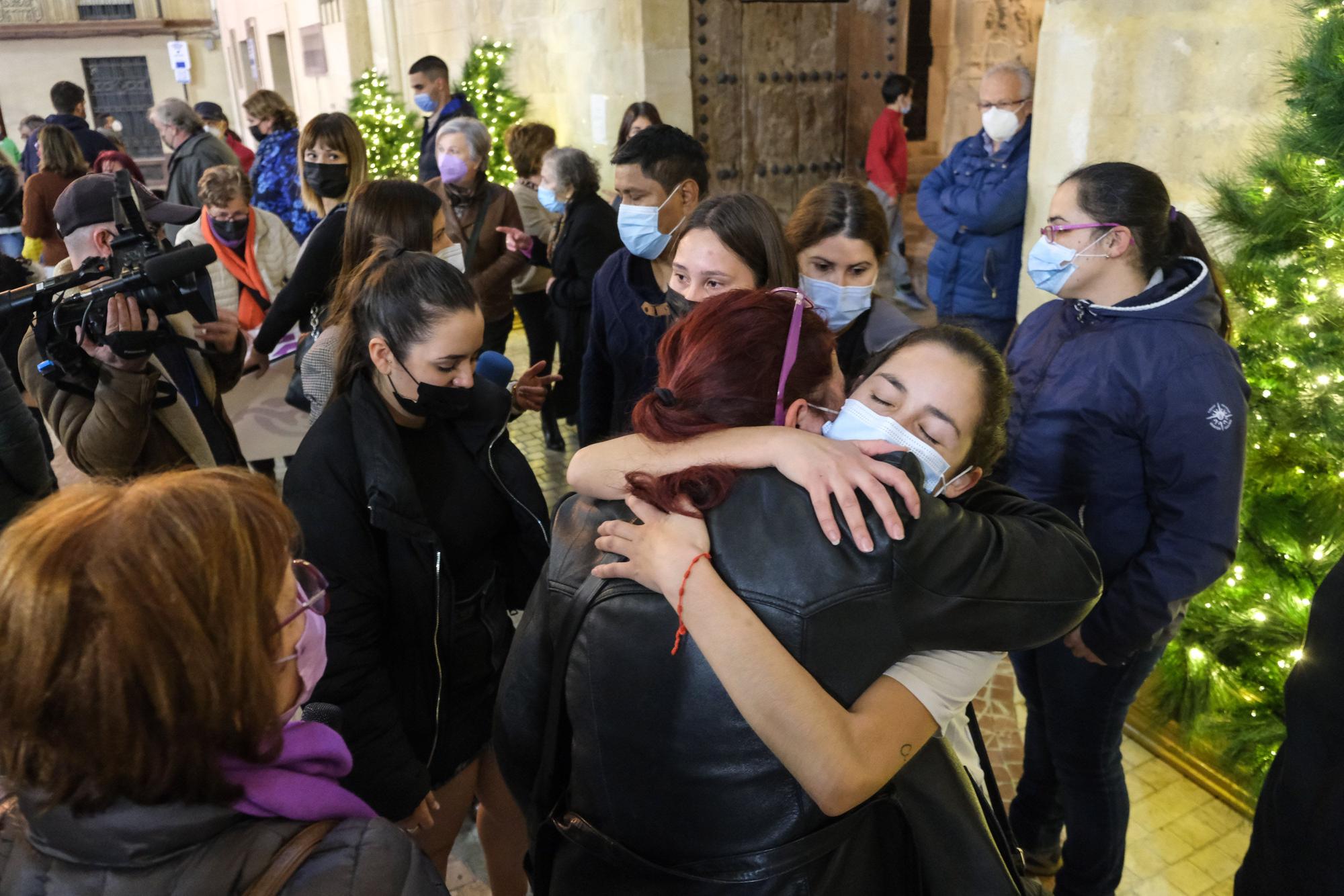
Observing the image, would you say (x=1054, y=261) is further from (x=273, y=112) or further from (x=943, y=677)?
(x=273, y=112)

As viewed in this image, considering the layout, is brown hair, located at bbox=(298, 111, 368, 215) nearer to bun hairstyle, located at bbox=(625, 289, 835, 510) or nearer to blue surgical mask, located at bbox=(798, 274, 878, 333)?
blue surgical mask, located at bbox=(798, 274, 878, 333)

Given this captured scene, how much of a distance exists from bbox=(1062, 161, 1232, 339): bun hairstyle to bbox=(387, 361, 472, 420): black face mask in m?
1.45

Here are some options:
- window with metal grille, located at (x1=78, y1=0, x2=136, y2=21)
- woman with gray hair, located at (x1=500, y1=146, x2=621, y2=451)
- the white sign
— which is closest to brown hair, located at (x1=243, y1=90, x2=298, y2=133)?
the white sign

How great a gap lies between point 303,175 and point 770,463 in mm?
3744

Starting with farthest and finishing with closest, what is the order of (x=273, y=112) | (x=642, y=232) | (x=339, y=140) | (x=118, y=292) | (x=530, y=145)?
(x=273, y=112) < (x=530, y=145) < (x=339, y=140) < (x=642, y=232) < (x=118, y=292)

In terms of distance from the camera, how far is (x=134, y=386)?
2.47 metres

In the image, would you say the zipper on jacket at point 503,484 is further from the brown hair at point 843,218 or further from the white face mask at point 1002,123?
the white face mask at point 1002,123

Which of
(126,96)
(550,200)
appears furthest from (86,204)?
(126,96)

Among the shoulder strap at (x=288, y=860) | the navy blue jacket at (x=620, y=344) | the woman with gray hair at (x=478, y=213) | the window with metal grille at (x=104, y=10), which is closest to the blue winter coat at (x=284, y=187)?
the woman with gray hair at (x=478, y=213)

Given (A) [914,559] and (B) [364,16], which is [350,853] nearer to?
(A) [914,559]

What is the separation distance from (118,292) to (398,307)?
0.88m

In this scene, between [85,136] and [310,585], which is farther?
[85,136]

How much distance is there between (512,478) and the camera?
80.4 inches

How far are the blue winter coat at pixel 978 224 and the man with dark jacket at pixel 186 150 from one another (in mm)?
4269
